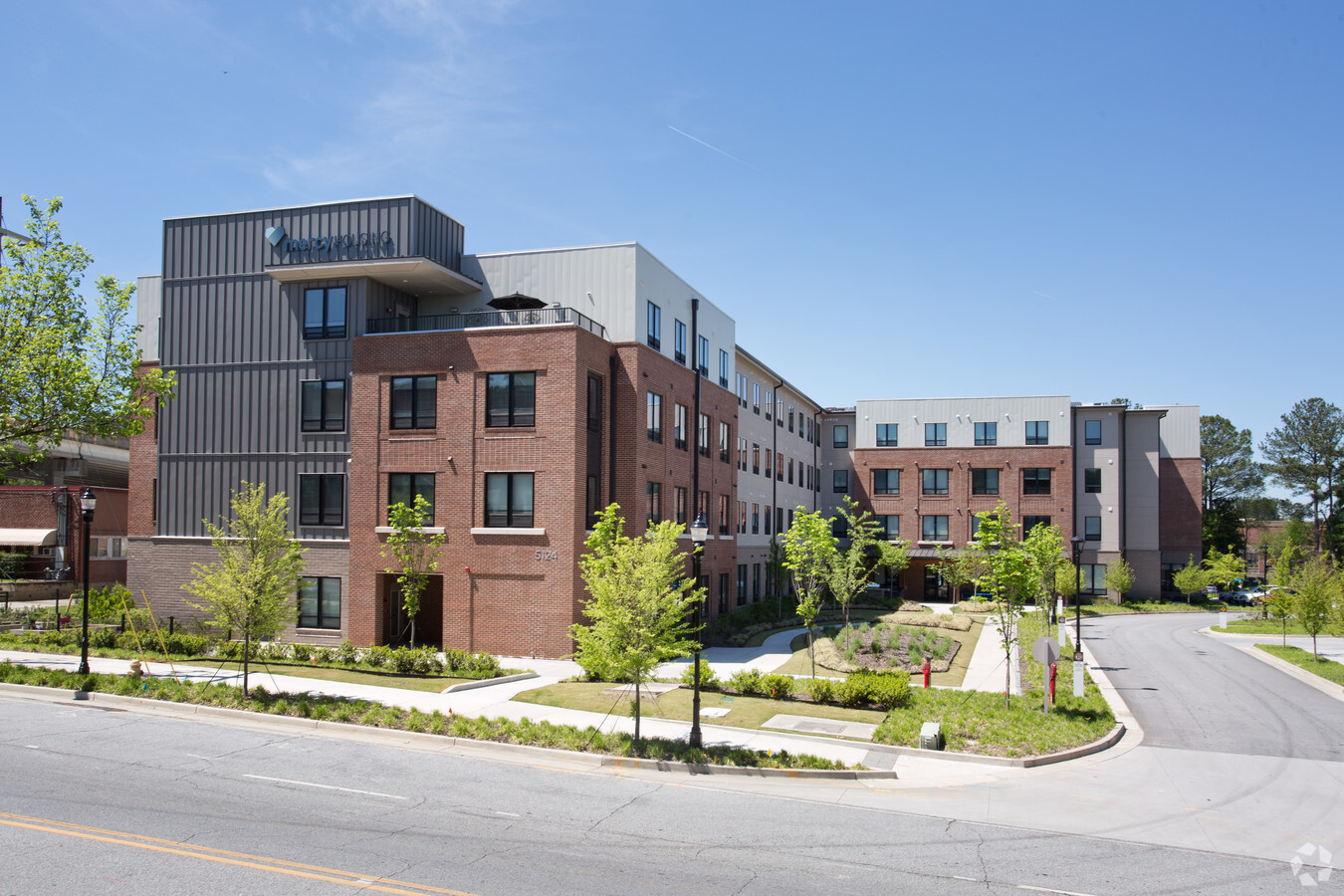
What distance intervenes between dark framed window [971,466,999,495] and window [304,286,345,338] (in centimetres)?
4661

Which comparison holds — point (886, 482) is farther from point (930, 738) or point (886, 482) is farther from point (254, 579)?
point (254, 579)

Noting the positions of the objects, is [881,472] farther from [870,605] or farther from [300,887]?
[300,887]

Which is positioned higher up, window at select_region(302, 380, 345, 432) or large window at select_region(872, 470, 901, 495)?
window at select_region(302, 380, 345, 432)

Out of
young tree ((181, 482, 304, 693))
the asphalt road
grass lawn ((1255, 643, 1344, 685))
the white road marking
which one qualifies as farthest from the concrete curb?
grass lawn ((1255, 643, 1344, 685))

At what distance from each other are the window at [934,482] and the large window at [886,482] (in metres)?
1.92

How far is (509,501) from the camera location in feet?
103

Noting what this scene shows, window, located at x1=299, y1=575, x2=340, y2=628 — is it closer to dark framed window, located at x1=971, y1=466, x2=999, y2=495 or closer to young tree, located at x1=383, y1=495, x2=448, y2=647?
young tree, located at x1=383, y1=495, x2=448, y2=647

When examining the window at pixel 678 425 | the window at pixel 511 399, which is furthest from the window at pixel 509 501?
the window at pixel 678 425

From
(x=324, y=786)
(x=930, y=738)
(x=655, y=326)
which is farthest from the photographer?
(x=655, y=326)

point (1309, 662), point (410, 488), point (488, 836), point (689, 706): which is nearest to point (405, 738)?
point (488, 836)

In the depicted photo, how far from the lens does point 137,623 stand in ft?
107

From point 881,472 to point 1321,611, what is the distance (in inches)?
1301

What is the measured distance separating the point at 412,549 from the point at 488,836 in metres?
18.6

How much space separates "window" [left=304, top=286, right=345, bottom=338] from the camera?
33875 millimetres
